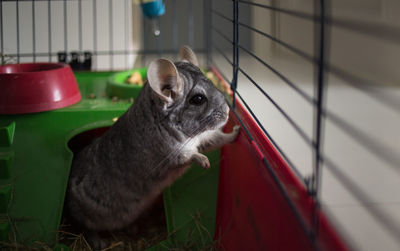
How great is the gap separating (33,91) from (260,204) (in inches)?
46.1

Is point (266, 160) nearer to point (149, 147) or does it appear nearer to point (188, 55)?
point (149, 147)

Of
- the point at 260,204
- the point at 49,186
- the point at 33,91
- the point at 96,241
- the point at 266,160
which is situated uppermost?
the point at 33,91

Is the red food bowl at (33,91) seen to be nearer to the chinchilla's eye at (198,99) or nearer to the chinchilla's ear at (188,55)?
the chinchilla's ear at (188,55)

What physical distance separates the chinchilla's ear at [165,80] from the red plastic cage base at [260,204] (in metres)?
0.28

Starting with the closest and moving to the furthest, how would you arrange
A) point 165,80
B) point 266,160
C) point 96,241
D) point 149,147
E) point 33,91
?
point 266,160 → point 165,80 → point 149,147 → point 96,241 → point 33,91

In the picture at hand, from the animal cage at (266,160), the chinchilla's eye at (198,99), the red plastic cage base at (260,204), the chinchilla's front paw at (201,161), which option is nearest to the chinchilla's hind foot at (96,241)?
the animal cage at (266,160)

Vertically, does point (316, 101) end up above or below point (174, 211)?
above

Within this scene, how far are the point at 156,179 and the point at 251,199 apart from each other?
1.38 feet

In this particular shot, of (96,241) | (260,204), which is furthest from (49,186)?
(260,204)

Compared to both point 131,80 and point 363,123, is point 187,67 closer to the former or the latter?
point 131,80

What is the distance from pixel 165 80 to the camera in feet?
4.92

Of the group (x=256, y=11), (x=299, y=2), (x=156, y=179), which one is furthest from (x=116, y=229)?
(x=256, y=11)

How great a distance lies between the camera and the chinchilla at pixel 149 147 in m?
1.54

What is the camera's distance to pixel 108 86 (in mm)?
2449
